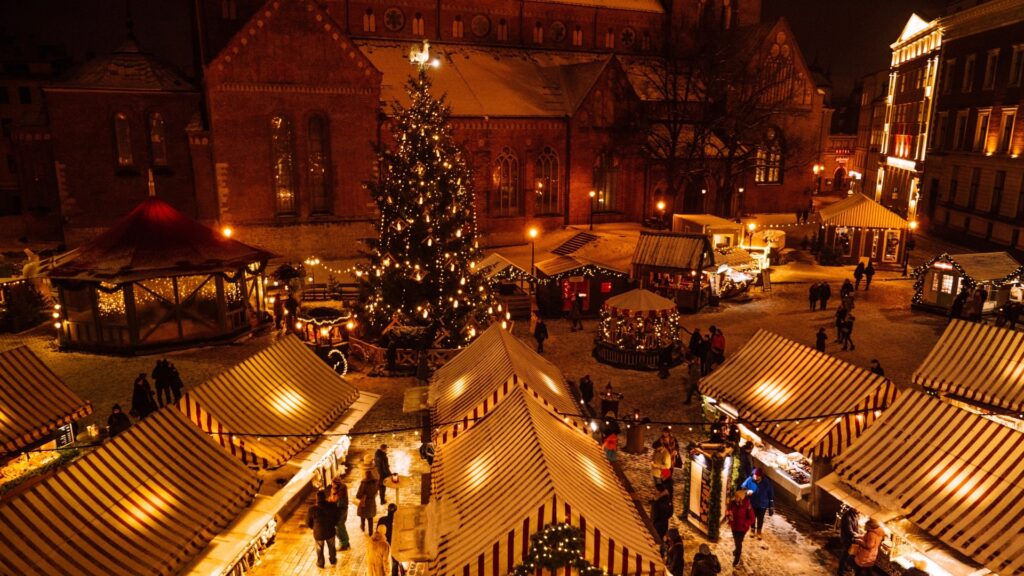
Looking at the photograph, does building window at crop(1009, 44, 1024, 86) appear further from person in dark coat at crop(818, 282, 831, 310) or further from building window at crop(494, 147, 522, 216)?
building window at crop(494, 147, 522, 216)

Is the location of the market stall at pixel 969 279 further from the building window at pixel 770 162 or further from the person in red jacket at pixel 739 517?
the person in red jacket at pixel 739 517

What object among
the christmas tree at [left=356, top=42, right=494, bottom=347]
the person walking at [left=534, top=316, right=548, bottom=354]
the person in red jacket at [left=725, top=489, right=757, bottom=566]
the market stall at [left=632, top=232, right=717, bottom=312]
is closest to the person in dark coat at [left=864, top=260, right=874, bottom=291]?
the market stall at [left=632, top=232, right=717, bottom=312]

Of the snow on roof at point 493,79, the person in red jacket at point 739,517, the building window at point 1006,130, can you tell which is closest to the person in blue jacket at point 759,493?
the person in red jacket at point 739,517

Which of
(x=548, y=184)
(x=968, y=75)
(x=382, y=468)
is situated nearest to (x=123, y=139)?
(x=548, y=184)

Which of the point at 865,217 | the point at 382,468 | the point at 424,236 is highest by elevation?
the point at 424,236

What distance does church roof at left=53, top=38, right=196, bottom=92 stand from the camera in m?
32.9

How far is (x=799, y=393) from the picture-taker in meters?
14.2

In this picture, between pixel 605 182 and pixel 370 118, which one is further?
pixel 605 182

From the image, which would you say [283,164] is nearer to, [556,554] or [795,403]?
[795,403]

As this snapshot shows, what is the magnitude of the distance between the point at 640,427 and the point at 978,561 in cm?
758

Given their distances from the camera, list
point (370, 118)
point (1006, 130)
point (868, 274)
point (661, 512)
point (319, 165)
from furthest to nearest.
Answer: point (1006, 130)
point (319, 165)
point (370, 118)
point (868, 274)
point (661, 512)

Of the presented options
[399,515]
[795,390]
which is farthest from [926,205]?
[399,515]

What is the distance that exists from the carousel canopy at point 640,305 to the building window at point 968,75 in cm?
3275

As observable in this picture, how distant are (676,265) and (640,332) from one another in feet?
21.3
